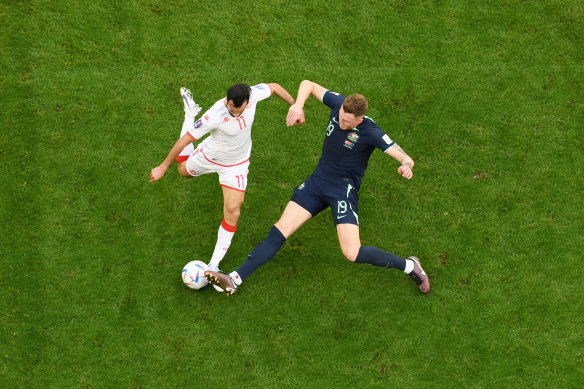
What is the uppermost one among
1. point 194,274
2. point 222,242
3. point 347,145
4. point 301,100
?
point 301,100

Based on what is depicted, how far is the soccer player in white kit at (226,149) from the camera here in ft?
24.2

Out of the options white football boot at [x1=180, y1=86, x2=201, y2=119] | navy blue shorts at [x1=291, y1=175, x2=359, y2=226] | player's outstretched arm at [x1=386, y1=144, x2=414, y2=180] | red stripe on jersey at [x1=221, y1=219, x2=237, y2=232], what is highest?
player's outstretched arm at [x1=386, y1=144, x2=414, y2=180]

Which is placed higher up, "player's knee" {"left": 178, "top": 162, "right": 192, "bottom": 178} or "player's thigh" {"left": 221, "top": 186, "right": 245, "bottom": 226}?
"player's thigh" {"left": 221, "top": 186, "right": 245, "bottom": 226}

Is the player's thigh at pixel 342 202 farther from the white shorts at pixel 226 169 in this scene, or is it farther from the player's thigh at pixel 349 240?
the white shorts at pixel 226 169

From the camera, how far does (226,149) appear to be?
778 cm

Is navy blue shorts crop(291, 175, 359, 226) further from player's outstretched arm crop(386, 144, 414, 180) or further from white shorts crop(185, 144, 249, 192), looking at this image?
player's outstretched arm crop(386, 144, 414, 180)

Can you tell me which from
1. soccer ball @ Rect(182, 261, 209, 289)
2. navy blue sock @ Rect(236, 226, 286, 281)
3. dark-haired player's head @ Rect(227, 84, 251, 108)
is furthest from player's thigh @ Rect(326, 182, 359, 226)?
soccer ball @ Rect(182, 261, 209, 289)

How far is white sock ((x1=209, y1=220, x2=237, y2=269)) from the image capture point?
26.4 feet

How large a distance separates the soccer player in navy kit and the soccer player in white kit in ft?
1.65

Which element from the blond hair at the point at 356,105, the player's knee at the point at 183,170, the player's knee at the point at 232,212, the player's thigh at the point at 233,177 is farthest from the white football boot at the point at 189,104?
the blond hair at the point at 356,105

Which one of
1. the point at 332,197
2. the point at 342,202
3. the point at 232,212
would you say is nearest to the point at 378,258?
the point at 342,202

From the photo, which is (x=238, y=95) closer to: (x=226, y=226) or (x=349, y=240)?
(x=226, y=226)

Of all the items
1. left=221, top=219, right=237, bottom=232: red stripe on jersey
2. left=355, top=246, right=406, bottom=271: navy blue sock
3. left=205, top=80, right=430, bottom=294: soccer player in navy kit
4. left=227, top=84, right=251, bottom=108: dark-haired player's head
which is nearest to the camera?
left=227, top=84, right=251, bottom=108: dark-haired player's head

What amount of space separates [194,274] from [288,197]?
1801mm
